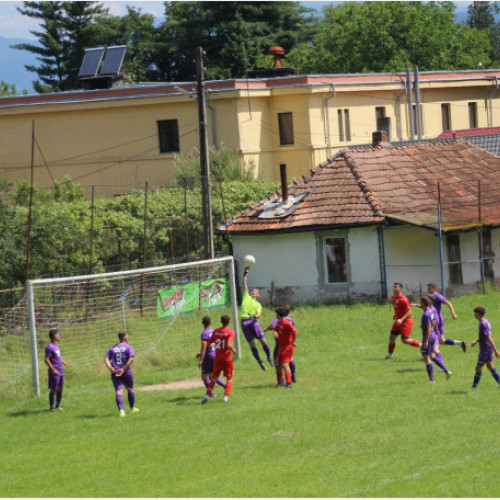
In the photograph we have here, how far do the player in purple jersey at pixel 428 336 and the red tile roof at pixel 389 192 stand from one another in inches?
446

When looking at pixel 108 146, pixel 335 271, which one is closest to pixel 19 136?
pixel 108 146

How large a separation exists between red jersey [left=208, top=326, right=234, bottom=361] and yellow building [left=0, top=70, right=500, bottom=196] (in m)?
30.4

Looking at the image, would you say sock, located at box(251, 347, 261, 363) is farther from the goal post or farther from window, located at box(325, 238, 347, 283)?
window, located at box(325, 238, 347, 283)

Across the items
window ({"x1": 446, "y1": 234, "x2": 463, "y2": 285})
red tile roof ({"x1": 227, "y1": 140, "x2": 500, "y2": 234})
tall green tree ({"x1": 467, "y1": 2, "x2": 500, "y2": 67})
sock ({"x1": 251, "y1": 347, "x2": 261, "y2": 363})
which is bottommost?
sock ({"x1": 251, "y1": 347, "x2": 261, "y2": 363})

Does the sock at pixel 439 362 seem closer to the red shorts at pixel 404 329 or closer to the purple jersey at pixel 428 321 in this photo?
the purple jersey at pixel 428 321

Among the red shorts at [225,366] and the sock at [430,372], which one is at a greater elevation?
the red shorts at [225,366]

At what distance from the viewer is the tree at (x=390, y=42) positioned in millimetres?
71812

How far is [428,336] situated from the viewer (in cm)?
1812

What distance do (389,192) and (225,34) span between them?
1725 inches

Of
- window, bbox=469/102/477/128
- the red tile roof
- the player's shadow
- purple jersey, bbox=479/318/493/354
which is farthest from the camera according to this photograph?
window, bbox=469/102/477/128

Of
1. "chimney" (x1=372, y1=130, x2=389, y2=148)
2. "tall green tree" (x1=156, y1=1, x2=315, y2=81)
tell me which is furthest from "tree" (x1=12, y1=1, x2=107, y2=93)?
"chimney" (x1=372, y1=130, x2=389, y2=148)

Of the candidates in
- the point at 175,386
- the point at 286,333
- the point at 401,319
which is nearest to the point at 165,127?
Answer: the point at 401,319

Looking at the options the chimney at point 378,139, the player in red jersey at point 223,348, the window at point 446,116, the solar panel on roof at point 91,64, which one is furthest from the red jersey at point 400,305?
the window at point 446,116

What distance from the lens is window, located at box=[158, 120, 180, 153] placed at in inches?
1919
